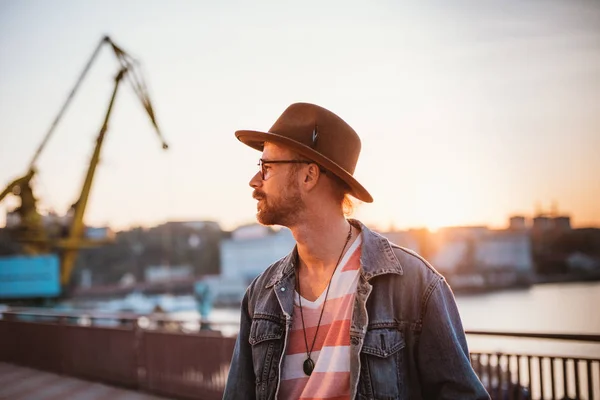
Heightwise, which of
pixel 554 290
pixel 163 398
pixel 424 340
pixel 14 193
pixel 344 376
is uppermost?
pixel 14 193

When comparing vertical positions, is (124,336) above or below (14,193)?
below

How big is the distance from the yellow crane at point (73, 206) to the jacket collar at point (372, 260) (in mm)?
27965

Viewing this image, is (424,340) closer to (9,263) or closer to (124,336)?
(124,336)

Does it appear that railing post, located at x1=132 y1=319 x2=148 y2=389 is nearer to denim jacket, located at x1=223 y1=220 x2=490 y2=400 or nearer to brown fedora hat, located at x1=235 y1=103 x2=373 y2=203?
denim jacket, located at x1=223 y1=220 x2=490 y2=400

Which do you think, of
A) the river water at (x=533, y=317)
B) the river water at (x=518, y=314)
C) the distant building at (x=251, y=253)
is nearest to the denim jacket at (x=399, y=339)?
the river water at (x=533, y=317)

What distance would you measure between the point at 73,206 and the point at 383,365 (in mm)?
38913

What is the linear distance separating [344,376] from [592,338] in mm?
3202

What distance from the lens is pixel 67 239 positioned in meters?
40.2

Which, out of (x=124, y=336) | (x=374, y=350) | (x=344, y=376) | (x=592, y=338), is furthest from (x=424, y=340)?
(x=124, y=336)

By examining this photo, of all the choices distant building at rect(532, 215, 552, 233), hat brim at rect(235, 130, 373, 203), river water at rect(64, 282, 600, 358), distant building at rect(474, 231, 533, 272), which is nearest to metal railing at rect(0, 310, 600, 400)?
hat brim at rect(235, 130, 373, 203)

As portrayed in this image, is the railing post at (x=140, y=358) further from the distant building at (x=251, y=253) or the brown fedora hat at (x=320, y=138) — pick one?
the distant building at (x=251, y=253)

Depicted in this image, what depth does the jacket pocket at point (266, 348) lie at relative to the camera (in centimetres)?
227

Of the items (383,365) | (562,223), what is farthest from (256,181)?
(562,223)

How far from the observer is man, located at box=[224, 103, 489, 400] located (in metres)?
2.02
